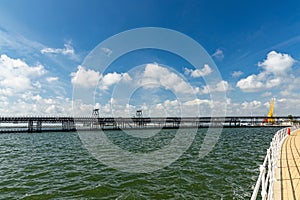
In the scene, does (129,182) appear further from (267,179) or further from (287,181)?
(287,181)

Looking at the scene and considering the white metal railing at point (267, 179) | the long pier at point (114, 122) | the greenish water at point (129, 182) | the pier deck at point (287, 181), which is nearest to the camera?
the white metal railing at point (267, 179)

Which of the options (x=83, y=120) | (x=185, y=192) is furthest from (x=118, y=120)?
(x=185, y=192)

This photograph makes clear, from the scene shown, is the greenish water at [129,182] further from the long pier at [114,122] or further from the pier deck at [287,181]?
the long pier at [114,122]

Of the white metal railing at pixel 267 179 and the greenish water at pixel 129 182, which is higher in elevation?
the white metal railing at pixel 267 179

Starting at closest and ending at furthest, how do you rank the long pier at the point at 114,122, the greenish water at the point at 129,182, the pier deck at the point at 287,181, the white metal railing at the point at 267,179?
the white metal railing at the point at 267,179 → the pier deck at the point at 287,181 → the greenish water at the point at 129,182 → the long pier at the point at 114,122

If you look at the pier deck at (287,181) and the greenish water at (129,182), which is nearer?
the pier deck at (287,181)

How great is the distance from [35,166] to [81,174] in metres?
5.24

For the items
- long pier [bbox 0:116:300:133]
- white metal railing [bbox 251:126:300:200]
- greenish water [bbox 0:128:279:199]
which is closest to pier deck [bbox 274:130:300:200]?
white metal railing [bbox 251:126:300:200]

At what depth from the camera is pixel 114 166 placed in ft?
48.7

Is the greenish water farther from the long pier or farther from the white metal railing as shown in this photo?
the long pier

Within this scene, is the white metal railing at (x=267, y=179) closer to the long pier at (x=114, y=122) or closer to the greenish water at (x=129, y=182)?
the greenish water at (x=129, y=182)

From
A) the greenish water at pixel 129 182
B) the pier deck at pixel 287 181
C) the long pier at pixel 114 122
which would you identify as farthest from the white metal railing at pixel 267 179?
the long pier at pixel 114 122

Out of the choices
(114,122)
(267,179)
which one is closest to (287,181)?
(267,179)

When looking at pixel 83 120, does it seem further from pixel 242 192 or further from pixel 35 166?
pixel 242 192
